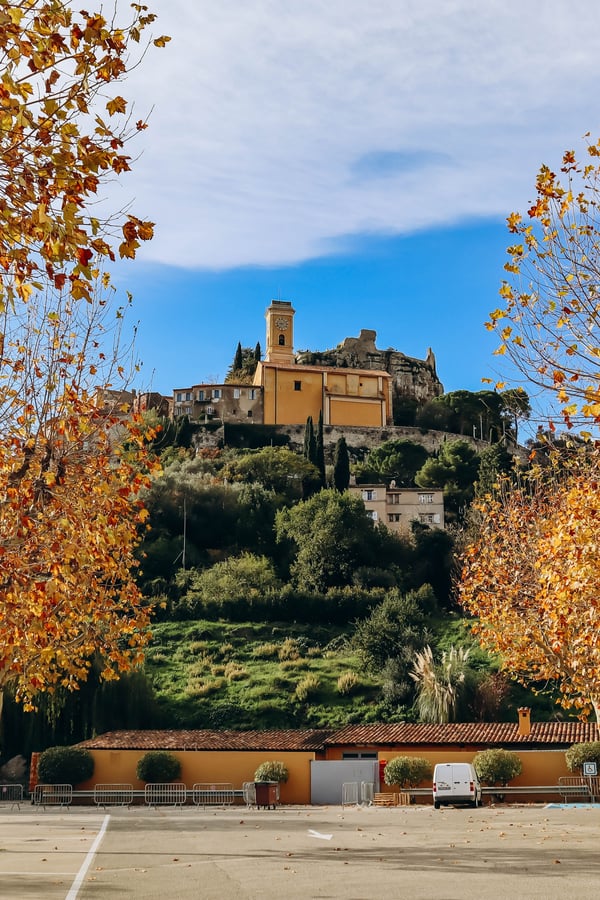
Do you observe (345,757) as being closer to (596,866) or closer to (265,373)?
(596,866)

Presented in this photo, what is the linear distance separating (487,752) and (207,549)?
43.2 metres

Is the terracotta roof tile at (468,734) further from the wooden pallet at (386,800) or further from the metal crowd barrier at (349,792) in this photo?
the wooden pallet at (386,800)

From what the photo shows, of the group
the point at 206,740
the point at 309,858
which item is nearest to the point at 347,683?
the point at 206,740

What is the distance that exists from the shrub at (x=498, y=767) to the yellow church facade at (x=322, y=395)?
63188 millimetres

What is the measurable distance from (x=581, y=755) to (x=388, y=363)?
88.3m

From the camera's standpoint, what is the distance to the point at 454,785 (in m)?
30.9

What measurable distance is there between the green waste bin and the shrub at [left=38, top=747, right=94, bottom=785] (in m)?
7.68

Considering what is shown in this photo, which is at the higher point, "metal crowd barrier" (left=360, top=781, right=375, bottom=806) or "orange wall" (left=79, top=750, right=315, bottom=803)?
"orange wall" (left=79, top=750, right=315, bottom=803)

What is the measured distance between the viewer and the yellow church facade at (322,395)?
322ft

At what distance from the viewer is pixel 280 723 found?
5025 cm

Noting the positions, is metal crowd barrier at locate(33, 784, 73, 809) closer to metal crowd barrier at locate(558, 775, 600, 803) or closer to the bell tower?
metal crowd barrier at locate(558, 775, 600, 803)

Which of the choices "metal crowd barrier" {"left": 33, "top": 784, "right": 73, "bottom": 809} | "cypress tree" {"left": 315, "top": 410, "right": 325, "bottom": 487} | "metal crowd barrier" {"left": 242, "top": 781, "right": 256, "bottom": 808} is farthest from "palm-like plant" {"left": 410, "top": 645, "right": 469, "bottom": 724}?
"cypress tree" {"left": 315, "top": 410, "right": 325, "bottom": 487}

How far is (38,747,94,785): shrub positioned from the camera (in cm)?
3797

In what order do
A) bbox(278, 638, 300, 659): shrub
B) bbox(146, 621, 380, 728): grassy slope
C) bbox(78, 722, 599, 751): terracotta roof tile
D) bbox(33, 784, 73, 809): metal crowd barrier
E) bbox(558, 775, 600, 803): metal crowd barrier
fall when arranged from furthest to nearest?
bbox(278, 638, 300, 659): shrub, bbox(146, 621, 380, 728): grassy slope, bbox(78, 722, 599, 751): terracotta roof tile, bbox(33, 784, 73, 809): metal crowd barrier, bbox(558, 775, 600, 803): metal crowd barrier
